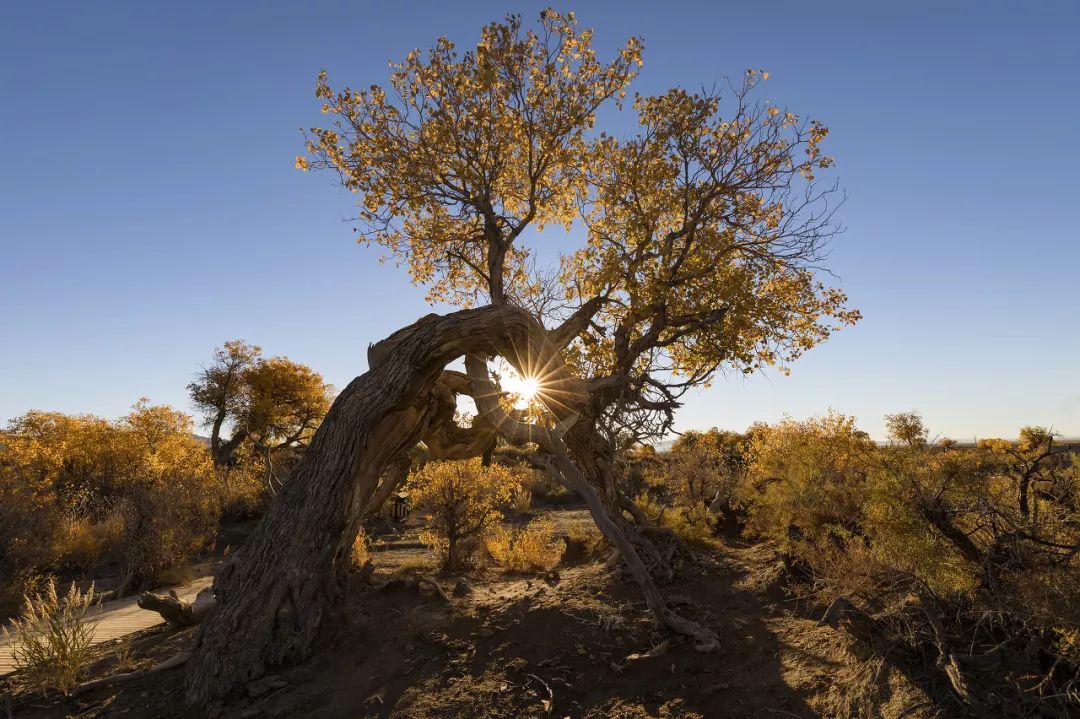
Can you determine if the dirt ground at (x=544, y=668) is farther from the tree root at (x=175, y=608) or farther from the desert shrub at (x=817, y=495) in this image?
the desert shrub at (x=817, y=495)

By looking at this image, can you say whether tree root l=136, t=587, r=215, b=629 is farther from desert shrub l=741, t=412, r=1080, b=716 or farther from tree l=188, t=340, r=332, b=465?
tree l=188, t=340, r=332, b=465

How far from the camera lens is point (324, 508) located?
665 cm

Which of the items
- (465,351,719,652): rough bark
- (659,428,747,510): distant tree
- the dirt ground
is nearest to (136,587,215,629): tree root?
the dirt ground

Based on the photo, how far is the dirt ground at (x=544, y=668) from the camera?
5051 mm

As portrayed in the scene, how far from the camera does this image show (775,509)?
28.3 feet

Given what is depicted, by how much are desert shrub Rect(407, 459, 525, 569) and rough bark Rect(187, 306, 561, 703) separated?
3.29 m

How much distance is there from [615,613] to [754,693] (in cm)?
225

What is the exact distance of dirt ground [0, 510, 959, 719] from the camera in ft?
16.6

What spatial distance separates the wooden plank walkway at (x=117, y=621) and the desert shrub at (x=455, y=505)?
438 cm

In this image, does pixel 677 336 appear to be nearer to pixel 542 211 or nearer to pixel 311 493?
pixel 542 211

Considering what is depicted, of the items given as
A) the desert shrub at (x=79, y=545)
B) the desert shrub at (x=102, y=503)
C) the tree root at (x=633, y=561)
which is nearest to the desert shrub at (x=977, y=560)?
the tree root at (x=633, y=561)

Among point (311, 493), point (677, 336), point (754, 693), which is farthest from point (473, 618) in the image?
point (677, 336)

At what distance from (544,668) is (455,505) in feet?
16.6

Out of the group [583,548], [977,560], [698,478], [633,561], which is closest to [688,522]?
[583,548]
